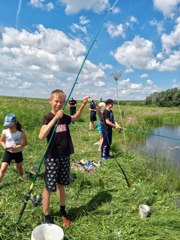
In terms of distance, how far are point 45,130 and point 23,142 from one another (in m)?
1.77

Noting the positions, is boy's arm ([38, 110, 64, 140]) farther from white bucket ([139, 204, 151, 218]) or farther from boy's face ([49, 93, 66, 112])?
white bucket ([139, 204, 151, 218])

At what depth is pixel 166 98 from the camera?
201ft

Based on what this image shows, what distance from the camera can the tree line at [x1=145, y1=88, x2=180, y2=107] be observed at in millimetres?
58578

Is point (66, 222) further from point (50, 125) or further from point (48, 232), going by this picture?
point (50, 125)

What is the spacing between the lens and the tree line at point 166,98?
5858 cm

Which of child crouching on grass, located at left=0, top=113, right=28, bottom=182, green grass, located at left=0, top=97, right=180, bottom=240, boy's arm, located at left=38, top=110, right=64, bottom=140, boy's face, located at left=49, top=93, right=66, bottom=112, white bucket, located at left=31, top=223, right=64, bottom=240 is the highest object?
boy's face, located at left=49, top=93, right=66, bottom=112

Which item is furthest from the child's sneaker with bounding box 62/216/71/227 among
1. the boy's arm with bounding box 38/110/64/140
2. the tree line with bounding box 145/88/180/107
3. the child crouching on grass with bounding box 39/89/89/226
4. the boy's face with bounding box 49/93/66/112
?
the tree line with bounding box 145/88/180/107

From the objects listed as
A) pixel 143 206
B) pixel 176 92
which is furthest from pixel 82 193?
pixel 176 92

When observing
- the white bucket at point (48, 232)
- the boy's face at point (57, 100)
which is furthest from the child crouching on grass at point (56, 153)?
the white bucket at point (48, 232)

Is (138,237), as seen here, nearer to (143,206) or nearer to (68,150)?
(143,206)

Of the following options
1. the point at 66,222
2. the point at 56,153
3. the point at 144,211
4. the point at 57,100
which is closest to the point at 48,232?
the point at 66,222

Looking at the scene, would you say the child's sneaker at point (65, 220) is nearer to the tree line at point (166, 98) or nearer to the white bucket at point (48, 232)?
the white bucket at point (48, 232)

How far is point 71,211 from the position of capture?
3939mm

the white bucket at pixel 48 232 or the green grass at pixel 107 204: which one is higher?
the white bucket at pixel 48 232
